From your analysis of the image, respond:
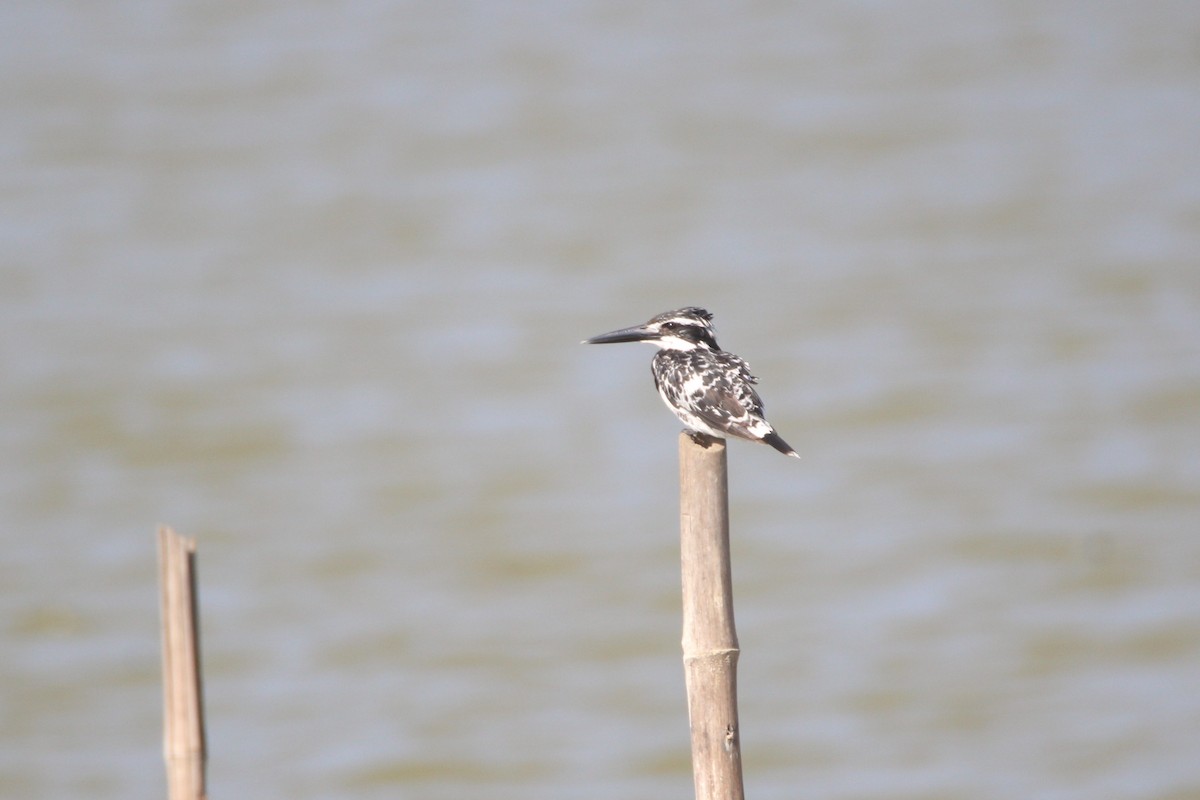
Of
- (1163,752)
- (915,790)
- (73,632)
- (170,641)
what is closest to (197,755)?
(170,641)

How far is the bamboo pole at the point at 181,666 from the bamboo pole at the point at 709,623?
1124 mm

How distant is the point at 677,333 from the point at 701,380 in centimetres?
39

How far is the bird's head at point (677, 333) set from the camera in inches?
183

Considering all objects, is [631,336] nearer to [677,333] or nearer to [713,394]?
[677,333]

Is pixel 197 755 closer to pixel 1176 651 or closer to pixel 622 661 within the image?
pixel 622 661

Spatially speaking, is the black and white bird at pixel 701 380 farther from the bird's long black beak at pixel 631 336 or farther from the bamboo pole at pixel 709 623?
the bamboo pole at pixel 709 623

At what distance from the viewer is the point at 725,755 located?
3.65 m

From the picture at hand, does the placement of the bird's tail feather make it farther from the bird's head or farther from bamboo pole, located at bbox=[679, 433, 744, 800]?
the bird's head

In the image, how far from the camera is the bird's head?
465cm

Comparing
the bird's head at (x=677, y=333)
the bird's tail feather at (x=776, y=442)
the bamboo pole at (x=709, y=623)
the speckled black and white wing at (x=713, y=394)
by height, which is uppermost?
the bird's head at (x=677, y=333)

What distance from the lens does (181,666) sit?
12.7 feet

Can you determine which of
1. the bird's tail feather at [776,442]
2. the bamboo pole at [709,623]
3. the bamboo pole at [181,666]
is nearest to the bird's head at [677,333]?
the bird's tail feather at [776,442]

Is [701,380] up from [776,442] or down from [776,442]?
up

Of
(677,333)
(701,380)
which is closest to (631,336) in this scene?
(677,333)
